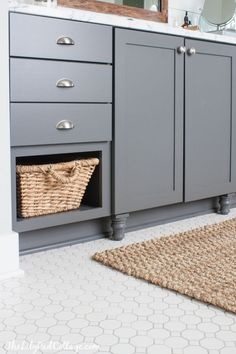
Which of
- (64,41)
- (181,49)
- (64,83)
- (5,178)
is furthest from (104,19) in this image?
(5,178)

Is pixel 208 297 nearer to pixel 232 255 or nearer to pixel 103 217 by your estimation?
pixel 232 255

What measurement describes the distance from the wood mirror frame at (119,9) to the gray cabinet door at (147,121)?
1.51 feet

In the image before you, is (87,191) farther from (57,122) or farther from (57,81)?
(57,81)

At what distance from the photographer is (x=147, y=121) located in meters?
2.43

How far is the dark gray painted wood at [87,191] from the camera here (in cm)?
201

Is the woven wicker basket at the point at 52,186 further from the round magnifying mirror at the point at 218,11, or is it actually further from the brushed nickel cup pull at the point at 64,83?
the round magnifying mirror at the point at 218,11

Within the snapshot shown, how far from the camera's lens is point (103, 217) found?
2400 mm

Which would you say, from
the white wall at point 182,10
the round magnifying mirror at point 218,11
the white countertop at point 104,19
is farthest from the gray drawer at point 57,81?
the round magnifying mirror at point 218,11

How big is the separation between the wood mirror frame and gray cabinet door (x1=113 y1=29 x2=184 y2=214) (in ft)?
1.51

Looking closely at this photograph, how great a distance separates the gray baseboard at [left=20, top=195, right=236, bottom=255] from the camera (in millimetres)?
2158

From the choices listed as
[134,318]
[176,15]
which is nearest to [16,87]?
[134,318]

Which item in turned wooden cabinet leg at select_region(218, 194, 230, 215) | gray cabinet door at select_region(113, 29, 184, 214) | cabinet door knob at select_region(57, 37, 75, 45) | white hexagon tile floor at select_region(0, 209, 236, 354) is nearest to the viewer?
white hexagon tile floor at select_region(0, 209, 236, 354)

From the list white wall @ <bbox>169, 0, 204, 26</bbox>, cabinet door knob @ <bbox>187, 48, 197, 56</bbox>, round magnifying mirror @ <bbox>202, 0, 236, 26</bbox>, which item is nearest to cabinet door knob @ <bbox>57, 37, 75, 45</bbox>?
cabinet door knob @ <bbox>187, 48, 197, 56</bbox>

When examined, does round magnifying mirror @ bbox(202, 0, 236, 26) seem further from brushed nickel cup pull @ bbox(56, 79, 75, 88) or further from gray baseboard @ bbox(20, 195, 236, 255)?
brushed nickel cup pull @ bbox(56, 79, 75, 88)
